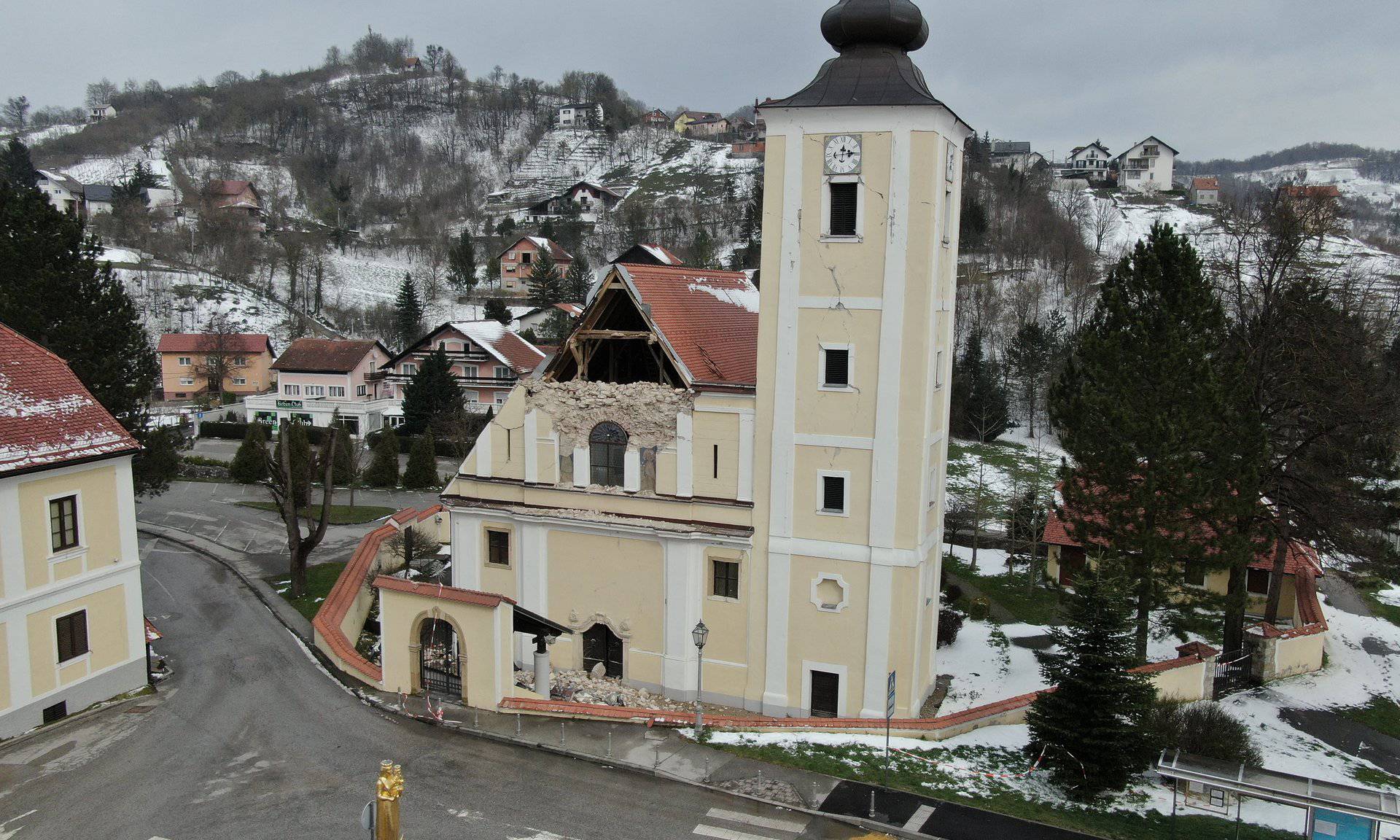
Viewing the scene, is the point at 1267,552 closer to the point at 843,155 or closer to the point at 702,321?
the point at 843,155

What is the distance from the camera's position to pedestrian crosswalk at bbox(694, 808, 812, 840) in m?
14.4

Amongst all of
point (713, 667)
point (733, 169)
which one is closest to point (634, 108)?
point (733, 169)

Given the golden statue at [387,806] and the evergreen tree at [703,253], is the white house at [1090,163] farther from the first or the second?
the golden statue at [387,806]

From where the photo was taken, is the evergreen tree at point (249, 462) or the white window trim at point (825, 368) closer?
the white window trim at point (825, 368)

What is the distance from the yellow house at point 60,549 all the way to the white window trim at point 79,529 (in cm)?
2

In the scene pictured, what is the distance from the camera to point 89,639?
64.7 feet

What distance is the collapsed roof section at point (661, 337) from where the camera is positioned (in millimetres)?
22781

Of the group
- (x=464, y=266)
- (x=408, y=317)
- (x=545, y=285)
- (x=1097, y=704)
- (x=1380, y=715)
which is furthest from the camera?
(x=464, y=266)

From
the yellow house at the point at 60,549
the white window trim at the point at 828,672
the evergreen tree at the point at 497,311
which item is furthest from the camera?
the evergreen tree at the point at 497,311

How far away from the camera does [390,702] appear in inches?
755

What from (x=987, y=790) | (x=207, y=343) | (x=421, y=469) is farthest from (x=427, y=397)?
(x=987, y=790)

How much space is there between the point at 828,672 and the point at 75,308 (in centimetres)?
2686

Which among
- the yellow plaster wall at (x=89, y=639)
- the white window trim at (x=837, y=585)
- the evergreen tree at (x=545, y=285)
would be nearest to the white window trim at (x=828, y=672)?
the white window trim at (x=837, y=585)

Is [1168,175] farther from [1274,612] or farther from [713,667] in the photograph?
[713,667]
